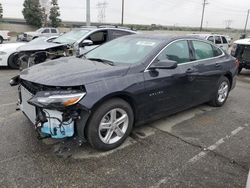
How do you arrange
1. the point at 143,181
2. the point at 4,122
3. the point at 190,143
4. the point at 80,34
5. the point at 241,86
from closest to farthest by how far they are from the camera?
the point at 143,181 → the point at 190,143 → the point at 4,122 → the point at 241,86 → the point at 80,34

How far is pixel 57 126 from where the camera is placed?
2.68 metres

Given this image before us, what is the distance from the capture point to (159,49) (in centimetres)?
347

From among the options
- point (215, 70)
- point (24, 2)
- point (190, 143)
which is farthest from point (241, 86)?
point (24, 2)

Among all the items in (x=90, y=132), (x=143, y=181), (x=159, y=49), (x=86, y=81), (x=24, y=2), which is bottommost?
(x=143, y=181)

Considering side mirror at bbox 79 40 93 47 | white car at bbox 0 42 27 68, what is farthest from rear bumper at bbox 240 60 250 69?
white car at bbox 0 42 27 68

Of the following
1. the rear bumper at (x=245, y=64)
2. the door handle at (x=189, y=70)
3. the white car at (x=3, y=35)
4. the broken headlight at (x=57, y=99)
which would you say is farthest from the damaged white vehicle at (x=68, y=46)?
the white car at (x=3, y=35)

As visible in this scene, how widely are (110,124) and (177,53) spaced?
1.72 m

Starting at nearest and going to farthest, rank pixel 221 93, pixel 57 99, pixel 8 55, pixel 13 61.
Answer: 1. pixel 57 99
2. pixel 221 93
3. pixel 8 55
4. pixel 13 61

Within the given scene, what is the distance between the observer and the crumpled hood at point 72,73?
8.89 feet

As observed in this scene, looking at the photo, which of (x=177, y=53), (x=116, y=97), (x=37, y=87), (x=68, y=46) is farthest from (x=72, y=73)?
(x=68, y=46)

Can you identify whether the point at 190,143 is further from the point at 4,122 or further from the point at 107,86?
the point at 4,122

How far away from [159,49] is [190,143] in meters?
1.48

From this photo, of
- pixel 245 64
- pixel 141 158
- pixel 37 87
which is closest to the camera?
pixel 37 87

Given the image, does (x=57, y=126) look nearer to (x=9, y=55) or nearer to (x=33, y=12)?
(x=9, y=55)
